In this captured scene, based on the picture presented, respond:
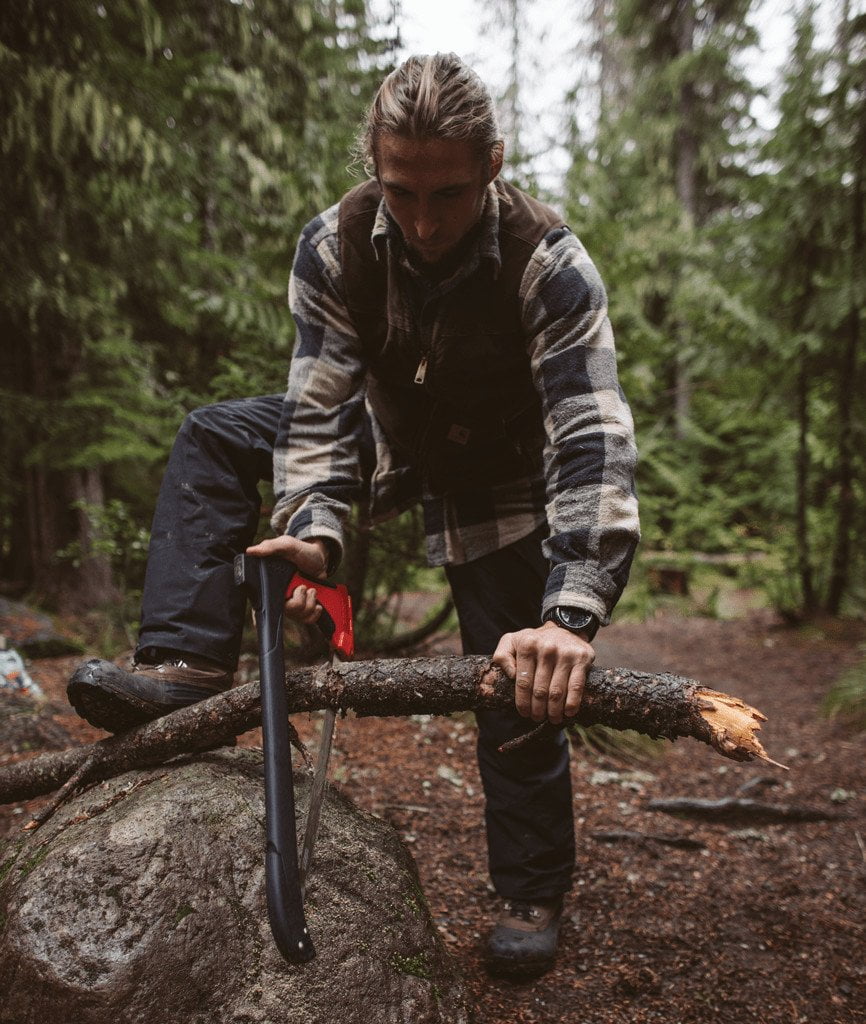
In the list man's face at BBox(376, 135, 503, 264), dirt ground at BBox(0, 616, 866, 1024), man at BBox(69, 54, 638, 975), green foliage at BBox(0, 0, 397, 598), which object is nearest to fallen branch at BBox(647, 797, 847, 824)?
dirt ground at BBox(0, 616, 866, 1024)

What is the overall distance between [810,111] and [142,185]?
5.87 m

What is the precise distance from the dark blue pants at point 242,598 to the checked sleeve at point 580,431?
54 cm

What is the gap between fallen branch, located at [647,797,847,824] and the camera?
10.3 feet

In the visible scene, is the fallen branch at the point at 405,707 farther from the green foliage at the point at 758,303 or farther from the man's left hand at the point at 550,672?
the green foliage at the point at 758,303

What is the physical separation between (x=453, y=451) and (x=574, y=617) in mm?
815

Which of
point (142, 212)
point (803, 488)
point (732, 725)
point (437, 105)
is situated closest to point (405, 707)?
point (732, 725)

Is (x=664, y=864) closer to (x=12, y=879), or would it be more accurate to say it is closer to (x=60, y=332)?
(x=12, y=879)

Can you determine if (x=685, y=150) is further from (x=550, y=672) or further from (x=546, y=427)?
(x=550, y=672)

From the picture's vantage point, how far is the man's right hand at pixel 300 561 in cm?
171

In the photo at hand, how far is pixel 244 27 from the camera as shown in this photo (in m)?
5.38

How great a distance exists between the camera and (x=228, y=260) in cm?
382

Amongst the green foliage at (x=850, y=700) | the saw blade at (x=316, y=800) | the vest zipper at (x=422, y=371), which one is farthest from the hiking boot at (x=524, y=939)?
the green foliage at (x=850, y=700)

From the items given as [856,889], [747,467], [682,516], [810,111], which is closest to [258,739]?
[856,889]

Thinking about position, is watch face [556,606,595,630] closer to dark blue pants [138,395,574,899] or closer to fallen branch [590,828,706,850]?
dark blue pants [138,395,574,899]
